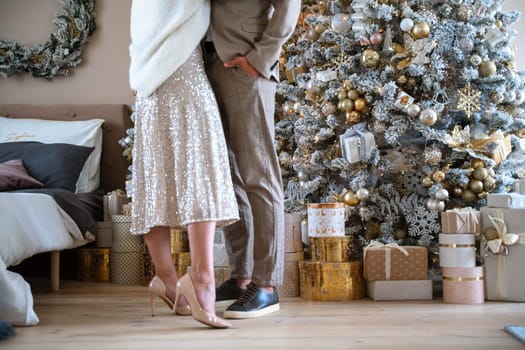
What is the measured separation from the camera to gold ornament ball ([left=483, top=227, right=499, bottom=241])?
2213 mm

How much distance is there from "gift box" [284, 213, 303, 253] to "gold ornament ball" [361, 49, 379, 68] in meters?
0.69

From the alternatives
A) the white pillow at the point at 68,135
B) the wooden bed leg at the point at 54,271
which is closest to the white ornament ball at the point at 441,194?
the wooden bed leg at the point at 54,271

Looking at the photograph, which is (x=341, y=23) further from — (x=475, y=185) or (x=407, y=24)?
(x=475, y=185)

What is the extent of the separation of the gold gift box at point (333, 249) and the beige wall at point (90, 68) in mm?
1925

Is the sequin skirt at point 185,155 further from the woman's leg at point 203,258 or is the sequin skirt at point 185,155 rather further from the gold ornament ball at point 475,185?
the gold ornament ball at point 475,185

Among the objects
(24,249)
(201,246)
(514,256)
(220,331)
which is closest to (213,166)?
(201,246)

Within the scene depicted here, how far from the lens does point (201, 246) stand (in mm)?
1751

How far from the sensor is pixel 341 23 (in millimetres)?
2717

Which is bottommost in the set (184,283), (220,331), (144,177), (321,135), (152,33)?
(220,331)

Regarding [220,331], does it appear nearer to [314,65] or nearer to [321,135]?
[321,135]

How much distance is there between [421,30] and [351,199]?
73cm

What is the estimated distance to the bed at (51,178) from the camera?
2160 millimetres

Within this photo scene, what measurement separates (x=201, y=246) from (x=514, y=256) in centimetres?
113

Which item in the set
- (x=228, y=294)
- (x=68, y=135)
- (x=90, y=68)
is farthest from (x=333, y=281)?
(x=90, y=68)
